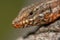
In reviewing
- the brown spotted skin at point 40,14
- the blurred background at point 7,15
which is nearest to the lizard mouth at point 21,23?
the brown spotted skin at point 40,14

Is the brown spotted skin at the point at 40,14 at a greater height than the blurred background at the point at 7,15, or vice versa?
the blurred background at the point at 7,15

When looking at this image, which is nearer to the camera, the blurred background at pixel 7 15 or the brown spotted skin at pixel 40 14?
the brown spotted skin at pixel 40 14

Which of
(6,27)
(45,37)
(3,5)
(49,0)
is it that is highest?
(3,5)

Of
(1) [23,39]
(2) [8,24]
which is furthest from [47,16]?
(2) [8,24]

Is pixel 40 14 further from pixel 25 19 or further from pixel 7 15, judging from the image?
pixel 7 15

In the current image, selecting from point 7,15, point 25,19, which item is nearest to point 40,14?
point 25,19

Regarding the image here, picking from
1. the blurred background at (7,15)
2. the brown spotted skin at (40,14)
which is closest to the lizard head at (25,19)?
the brown spotted skin at (40,14)

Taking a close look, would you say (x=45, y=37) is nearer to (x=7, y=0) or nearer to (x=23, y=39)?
(x=23, y=39)

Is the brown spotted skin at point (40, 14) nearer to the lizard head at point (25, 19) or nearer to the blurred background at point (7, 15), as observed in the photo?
the lizard head at point (25, 19)
